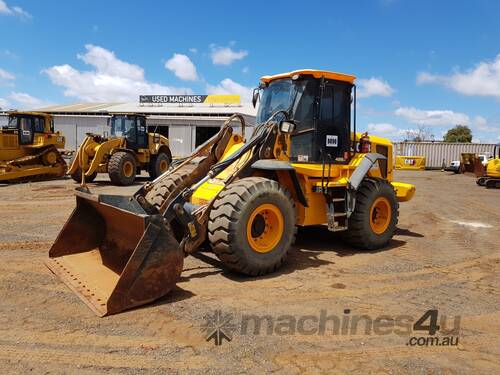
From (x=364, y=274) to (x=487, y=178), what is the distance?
1769 cm

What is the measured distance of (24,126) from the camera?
56.9ft

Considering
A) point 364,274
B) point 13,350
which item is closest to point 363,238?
point 364,274

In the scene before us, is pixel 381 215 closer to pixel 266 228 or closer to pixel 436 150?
pixel 266 228

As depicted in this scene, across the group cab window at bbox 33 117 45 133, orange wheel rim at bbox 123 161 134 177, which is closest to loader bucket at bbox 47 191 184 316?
orange wheel rim at bbox 123 161 134 177

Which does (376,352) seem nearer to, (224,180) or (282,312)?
(282,312)

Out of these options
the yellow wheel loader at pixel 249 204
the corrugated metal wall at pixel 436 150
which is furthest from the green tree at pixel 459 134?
the yellow wheel loader at pixel 249 204

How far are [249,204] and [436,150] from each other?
1291 inches

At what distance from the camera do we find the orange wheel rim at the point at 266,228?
5.30 meters

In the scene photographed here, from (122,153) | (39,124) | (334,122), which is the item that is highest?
(39,124)

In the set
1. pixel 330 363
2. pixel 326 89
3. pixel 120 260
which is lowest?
pixel 330 363

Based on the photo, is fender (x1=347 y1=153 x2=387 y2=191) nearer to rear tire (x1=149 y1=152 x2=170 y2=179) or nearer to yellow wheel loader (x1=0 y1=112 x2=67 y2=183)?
rear tire (x1=149 y1=152 x2=170 y2=179)

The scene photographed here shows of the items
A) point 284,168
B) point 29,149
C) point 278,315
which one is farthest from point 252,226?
point 29,149

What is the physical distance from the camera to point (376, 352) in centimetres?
354

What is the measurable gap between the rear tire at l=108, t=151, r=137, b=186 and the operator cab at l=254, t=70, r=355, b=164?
31.9 feet
